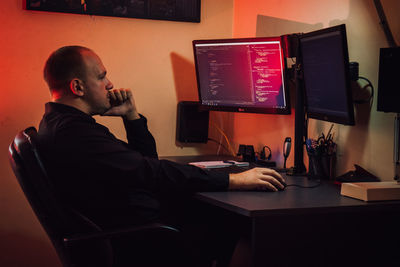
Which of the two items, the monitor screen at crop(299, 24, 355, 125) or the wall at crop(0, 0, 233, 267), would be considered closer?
the monitor screen at crop(299, 24, 355, 125)

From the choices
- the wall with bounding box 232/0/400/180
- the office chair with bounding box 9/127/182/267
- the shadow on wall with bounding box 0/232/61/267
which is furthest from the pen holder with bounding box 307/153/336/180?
the shadow on wall with bounding box 0/232/61/267

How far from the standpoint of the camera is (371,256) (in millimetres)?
1891

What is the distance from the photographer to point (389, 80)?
191cm

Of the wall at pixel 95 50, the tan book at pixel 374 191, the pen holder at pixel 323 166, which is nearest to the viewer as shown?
the tan book at pixel 374 191

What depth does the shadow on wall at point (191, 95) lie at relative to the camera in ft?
10.2

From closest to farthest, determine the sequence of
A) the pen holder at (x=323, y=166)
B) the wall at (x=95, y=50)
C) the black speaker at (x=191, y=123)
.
→ the pen holder at (x=323, y=166) → the wall at (x=95, y=50) → the black speaker at (x=191, y=123)

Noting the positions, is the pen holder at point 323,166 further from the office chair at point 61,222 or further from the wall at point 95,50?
the wall at point 95,50

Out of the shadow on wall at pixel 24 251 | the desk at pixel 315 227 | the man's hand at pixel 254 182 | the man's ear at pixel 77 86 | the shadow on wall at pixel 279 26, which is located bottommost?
the shadow on wall at pixel 24 251

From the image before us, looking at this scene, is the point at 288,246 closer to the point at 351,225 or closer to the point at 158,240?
the point at 351,225

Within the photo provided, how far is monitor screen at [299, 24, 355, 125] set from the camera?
75.2 inches

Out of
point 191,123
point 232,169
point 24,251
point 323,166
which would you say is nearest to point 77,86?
point 232,169

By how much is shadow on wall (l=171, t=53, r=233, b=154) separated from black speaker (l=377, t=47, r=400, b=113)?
1.39 metres

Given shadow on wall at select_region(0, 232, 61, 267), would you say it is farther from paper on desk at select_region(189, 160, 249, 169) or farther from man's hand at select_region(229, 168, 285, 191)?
man's hand at select_region(229, 168, 285, 191)

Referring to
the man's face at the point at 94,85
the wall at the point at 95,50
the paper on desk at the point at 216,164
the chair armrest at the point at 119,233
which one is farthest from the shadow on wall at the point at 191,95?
the chair armrest at the point at 119,233
